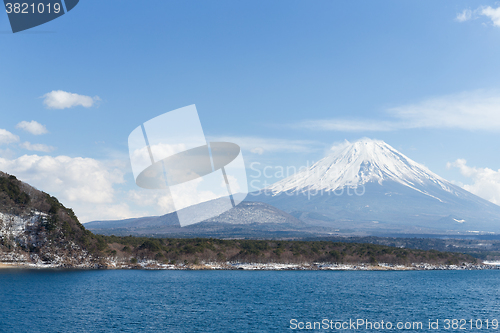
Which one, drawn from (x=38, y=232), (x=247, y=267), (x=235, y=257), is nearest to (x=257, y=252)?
(x=235, y=257)

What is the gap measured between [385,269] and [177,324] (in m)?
97.5

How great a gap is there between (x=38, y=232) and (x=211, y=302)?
55.1 meters

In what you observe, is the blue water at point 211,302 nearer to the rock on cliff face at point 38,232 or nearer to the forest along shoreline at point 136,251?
the rock on cliff face at point 38,232

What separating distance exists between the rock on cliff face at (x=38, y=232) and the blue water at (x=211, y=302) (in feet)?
34.1

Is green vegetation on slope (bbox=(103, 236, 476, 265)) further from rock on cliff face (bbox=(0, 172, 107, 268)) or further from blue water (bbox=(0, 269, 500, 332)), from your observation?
blue water (bbox=(0, 269, 500, 332))

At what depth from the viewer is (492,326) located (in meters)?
54.7

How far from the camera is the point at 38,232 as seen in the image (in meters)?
97.0

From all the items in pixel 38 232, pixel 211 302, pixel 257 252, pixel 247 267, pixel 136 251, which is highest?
pixel 38 232

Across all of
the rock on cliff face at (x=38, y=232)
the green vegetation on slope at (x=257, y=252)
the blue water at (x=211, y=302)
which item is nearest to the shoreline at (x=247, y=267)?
the rock on cliff face at (x=38, y=232)

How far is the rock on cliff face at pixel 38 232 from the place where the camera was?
93.8 m

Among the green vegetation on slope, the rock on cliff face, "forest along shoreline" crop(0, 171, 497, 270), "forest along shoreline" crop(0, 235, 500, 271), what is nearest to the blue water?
the rock on cliff face

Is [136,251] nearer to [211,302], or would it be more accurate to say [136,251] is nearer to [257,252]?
[257,252]

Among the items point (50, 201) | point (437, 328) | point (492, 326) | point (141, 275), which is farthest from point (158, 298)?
point (50, 201)

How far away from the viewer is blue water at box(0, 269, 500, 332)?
50.0 metres
